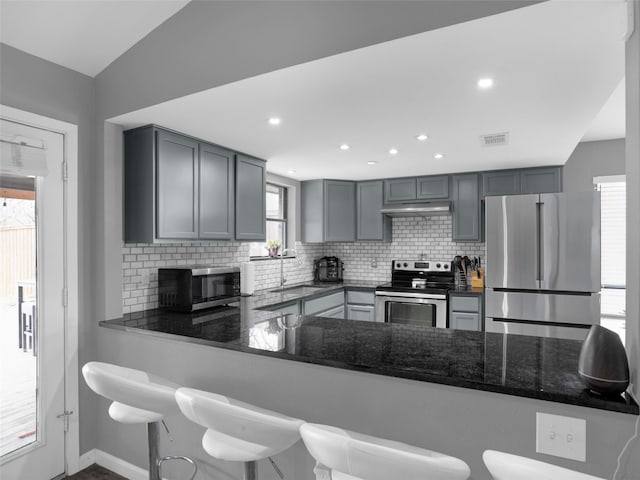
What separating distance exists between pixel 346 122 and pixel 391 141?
661 millimetres

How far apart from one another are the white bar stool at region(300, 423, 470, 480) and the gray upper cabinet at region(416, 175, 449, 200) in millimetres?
3939

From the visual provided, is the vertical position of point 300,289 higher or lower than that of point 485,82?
lower

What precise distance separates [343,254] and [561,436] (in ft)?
14.6

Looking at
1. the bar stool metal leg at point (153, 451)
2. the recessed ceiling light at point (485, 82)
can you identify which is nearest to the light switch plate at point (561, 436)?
the recessed ceiling light at point (485, 82)

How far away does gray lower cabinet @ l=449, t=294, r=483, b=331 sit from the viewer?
165 inches

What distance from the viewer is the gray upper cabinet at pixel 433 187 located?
4.71 meters

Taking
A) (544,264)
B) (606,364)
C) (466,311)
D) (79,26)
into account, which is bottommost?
(466,311)

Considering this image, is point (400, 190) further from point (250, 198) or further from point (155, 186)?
point (155, 186)

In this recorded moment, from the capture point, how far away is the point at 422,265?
5086 mm

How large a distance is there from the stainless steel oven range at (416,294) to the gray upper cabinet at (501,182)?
107 cm

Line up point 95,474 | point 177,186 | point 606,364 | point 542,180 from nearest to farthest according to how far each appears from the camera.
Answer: point 606,364 < point 95,474 < point 177,186 < point 542,180

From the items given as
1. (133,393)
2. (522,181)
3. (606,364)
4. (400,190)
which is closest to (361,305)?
(400,190)

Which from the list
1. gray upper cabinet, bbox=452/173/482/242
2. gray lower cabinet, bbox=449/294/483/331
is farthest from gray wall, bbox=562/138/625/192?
gray lower cabinet, bbox=449/294/483/331

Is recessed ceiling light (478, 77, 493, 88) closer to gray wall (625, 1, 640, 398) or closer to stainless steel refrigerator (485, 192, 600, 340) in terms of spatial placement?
gray wall (625, 1, 640, 398)
